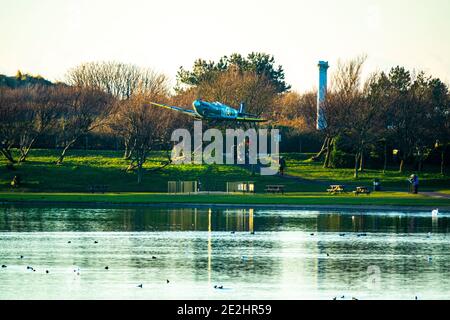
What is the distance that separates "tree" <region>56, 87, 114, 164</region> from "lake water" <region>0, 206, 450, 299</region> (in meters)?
49.4

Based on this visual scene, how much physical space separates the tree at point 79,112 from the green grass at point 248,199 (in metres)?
33.5

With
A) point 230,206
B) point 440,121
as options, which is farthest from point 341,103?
point 230,206

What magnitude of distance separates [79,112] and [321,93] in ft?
100

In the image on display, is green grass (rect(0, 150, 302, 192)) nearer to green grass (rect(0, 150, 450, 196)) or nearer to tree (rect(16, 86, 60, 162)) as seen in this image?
green grass (rect(0, 150, 450, 196))

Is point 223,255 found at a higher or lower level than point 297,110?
lower

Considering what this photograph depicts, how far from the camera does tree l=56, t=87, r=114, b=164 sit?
4505 inches

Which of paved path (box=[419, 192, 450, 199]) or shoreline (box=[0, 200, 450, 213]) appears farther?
paved path (box=[419, 192, 450, 199])

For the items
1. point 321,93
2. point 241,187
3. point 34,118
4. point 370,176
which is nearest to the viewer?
point 241,187

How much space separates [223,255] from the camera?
4300 cm

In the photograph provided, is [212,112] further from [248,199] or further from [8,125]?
[248,199]

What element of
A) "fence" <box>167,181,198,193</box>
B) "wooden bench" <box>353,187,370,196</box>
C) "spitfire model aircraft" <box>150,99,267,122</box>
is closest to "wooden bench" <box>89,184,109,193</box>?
"fence" <box>167,181,198,193</box>

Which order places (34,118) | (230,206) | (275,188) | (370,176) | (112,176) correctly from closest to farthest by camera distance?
(230,206)
(275,188)
(112,176)
(370,176)
(34,118)

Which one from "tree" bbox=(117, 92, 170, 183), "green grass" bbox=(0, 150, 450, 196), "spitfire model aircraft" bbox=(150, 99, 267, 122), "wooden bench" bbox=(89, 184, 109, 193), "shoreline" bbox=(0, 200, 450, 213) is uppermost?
"spitfire model aircraft" bbox=(150, 99, 267, 122)
